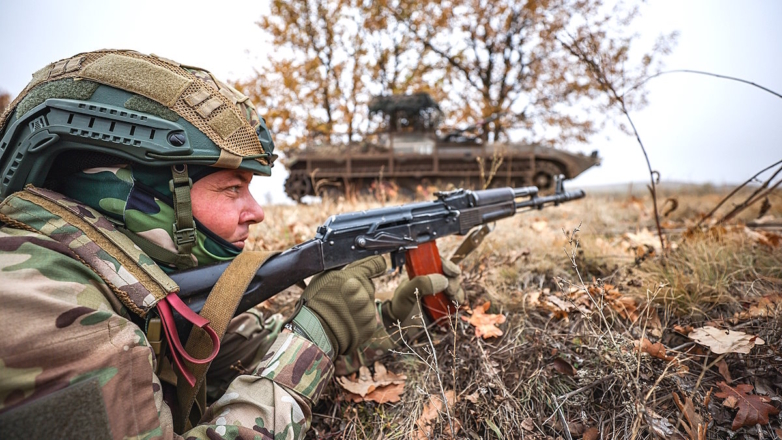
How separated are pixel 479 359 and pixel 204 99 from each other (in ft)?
6.03

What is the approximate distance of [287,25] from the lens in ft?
59.6

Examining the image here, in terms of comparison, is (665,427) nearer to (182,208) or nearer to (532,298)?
(532,298)

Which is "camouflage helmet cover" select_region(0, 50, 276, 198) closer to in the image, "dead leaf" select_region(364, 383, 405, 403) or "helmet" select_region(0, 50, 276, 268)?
"helmet" select_region(0, 50, 276, 268)

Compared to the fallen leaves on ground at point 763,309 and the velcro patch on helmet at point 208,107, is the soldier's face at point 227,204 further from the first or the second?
the fallen leaves on ground at point 763,309

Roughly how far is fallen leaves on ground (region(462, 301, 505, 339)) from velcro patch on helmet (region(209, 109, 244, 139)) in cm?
163

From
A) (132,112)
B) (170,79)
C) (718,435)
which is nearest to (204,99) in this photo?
(170,79)

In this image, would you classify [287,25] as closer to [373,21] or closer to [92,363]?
[373,21]

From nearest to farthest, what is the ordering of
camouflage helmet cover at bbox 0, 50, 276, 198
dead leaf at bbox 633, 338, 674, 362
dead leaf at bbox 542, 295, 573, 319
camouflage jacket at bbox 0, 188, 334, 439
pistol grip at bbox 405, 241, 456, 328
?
1. camouflage jacket at bbox 0, 188, 334, 439
2. camouflage helmet cover at bbox 0, 50, 276, 198
3. dead leaf at bbox 633, 338, 674, 362
4. dead leaf at bbox 542, 295, 573, 319
5. pistol grip at bbox 405, 241, 456, 328

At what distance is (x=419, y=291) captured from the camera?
2.35 m

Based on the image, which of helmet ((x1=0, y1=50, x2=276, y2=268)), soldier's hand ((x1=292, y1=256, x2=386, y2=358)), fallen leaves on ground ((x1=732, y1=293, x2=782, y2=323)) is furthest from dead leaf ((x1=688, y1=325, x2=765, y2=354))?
helmet ((x1=0, y1=50, x2=276, y2=268))

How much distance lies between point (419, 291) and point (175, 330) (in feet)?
4.32

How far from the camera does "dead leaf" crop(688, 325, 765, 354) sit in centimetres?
164

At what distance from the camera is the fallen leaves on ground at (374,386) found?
2041 mm

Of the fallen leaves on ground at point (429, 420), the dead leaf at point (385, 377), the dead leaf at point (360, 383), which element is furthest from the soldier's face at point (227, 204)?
the fallen leaves on ground at point (429, 420)
